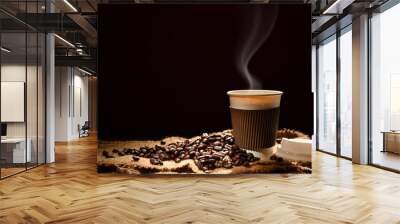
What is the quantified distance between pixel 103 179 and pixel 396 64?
5.03 m

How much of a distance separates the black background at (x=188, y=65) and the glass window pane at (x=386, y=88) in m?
1.50

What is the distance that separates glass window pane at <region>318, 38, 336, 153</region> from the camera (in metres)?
8.98

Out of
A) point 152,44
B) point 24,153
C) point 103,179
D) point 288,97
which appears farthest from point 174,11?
point 24,153

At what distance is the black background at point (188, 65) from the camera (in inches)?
240

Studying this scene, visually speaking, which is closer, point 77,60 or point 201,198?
point 201,198

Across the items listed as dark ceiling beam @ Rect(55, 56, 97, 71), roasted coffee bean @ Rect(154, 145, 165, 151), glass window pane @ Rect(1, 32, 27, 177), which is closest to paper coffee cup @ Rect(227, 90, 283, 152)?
roasted coffee bean @ Rect(154, 145, 165, 151)

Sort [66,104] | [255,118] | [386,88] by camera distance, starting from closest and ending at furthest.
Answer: [255,118], [386,88], [66,104]

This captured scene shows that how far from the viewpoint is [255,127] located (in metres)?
5.64

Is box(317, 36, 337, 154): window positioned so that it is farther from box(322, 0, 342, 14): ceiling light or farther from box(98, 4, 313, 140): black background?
box(98, 4, 313, 140): black background

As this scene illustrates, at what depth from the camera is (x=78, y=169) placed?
6707mm

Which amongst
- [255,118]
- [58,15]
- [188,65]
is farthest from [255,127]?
[58,15]

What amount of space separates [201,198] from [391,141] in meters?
3.89

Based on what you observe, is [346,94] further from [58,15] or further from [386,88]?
[58,15]

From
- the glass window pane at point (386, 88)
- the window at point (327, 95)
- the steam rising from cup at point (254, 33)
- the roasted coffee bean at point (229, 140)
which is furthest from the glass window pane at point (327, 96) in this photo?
the roasted coffee bean at point (229, 140)
